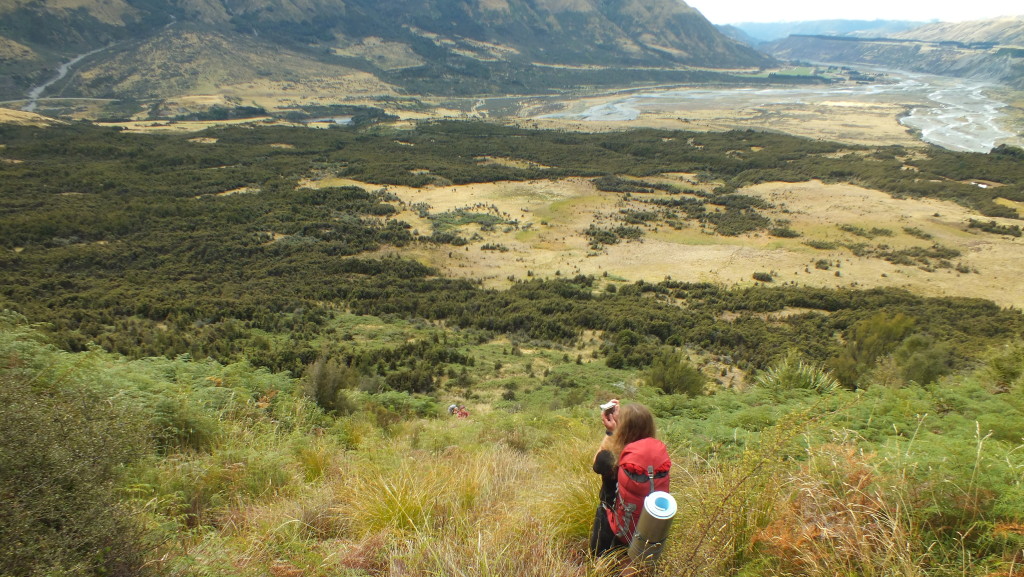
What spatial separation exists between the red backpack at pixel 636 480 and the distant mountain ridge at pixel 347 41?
114297 mm

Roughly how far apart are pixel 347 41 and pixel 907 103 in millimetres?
142946

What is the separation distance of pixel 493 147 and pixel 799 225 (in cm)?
3997

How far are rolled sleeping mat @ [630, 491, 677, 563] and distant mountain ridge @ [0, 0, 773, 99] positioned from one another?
376ft

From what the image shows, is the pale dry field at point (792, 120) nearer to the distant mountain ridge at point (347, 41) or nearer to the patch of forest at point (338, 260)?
the patch of forest at point (338, 260)

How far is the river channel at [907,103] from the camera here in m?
69.4

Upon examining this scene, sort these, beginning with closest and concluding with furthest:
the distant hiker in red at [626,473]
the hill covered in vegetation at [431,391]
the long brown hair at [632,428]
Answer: the hill covered in vegetation at [431,391]
the distant hiker in red at [626,473]
the long brown hair at [632,428]

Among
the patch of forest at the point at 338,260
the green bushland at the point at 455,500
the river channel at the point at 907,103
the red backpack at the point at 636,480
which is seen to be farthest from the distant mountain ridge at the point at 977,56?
the red backpack at the point at 636,480

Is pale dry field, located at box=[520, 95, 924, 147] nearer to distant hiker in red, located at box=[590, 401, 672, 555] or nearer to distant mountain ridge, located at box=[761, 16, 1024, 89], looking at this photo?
distant mountain ridge, located at box=[761, 16, 1024, 89]

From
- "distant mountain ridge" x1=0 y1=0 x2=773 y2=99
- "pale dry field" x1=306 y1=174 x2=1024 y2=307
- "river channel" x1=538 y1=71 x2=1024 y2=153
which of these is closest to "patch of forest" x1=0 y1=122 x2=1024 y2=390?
"pale dry field" x1=306 y1=174 x2=1024 y2=307

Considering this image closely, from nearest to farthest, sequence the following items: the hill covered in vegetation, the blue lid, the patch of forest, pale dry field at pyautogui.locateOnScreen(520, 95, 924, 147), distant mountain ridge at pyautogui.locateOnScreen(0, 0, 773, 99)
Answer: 1. the blue lid
2. the hill covered in vegetation
3. the patch of forest
4. pale dry field at pyautogui.locateOnScreen(520, 95, 924, 147)
5. distant mountain ridge at pyautogui.locateOnScreen(0, 0, 773, 99)

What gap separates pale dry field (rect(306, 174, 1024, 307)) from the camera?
1001 inches

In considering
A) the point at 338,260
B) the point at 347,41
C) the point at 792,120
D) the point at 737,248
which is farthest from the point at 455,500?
the point at 347,41

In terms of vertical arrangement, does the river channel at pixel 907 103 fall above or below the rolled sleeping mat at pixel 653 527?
above

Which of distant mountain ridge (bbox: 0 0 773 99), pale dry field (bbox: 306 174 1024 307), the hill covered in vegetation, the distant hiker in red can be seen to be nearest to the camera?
the hill covered in vegetation
